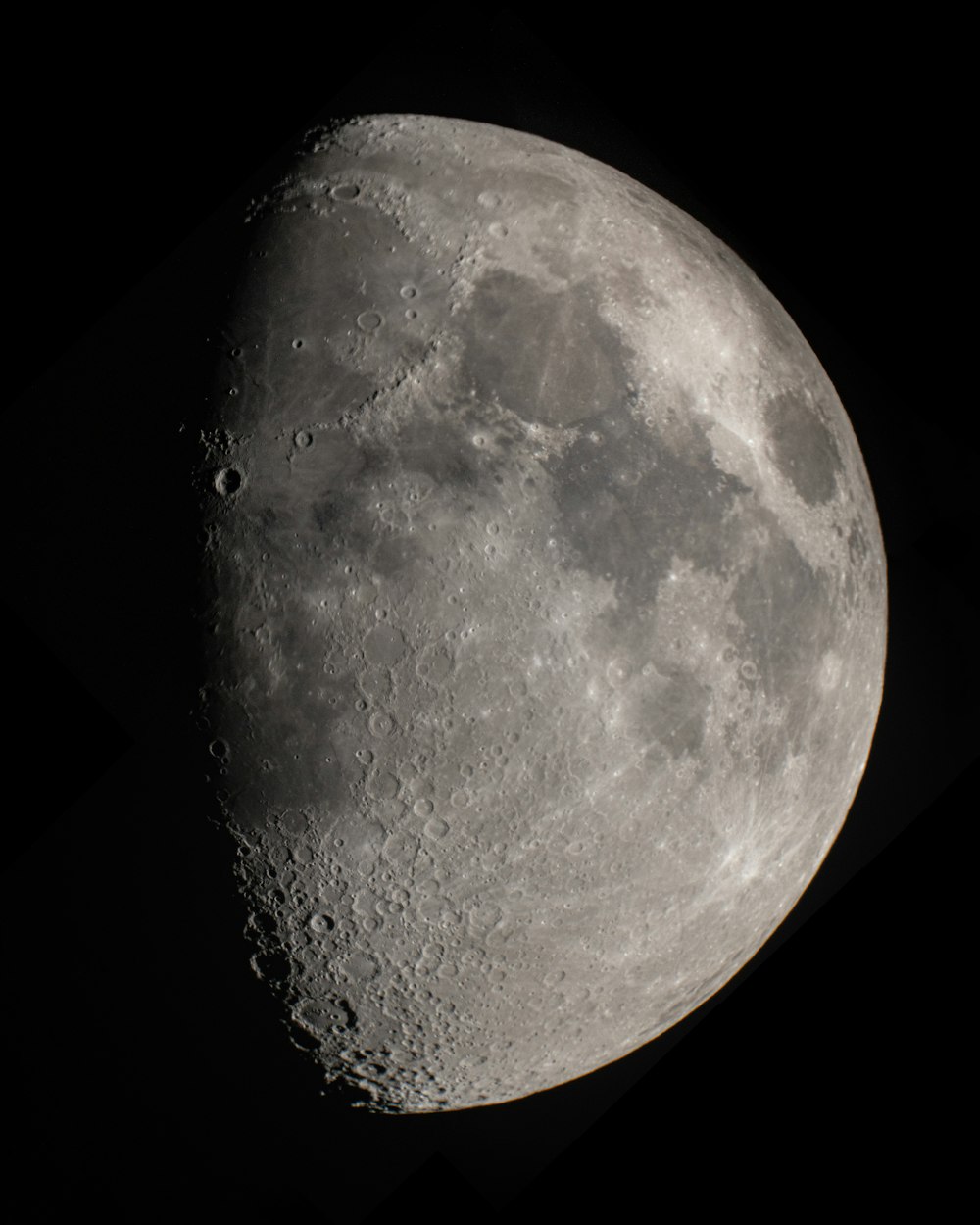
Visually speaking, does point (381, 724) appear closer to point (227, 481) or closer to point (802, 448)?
point (227, 481)

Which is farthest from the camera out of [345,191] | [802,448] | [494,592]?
[802,448]

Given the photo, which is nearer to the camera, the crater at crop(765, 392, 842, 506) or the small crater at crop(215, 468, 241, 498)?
the small crater at crop(215, 468, 241, 498)

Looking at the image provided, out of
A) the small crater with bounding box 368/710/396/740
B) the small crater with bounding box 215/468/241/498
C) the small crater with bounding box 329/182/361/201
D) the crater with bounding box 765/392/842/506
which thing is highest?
the small crater with bounding box 329/182/361/201

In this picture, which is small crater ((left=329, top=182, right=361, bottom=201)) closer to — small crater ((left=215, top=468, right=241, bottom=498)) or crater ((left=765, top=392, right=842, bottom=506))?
small crater ((left=215, top=468, right=241, bottom=498))

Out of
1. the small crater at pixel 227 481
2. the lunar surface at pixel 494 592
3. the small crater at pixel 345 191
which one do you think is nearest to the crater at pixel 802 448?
the lunar surface at pixel 494 592

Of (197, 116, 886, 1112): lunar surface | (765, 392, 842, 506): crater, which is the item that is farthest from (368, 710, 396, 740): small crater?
(765, 392, 842, 506): crater

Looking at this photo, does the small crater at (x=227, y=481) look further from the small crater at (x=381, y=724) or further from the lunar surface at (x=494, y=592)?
the small crater at (x=381, y=724)

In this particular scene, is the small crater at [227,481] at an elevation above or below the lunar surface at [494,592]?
above

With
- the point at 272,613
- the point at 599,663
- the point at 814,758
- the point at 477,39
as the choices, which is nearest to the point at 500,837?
the point at 599,663

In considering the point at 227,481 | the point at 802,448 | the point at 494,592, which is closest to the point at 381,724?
the point at 494,592

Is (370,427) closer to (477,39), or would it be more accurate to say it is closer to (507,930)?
(507,930)
